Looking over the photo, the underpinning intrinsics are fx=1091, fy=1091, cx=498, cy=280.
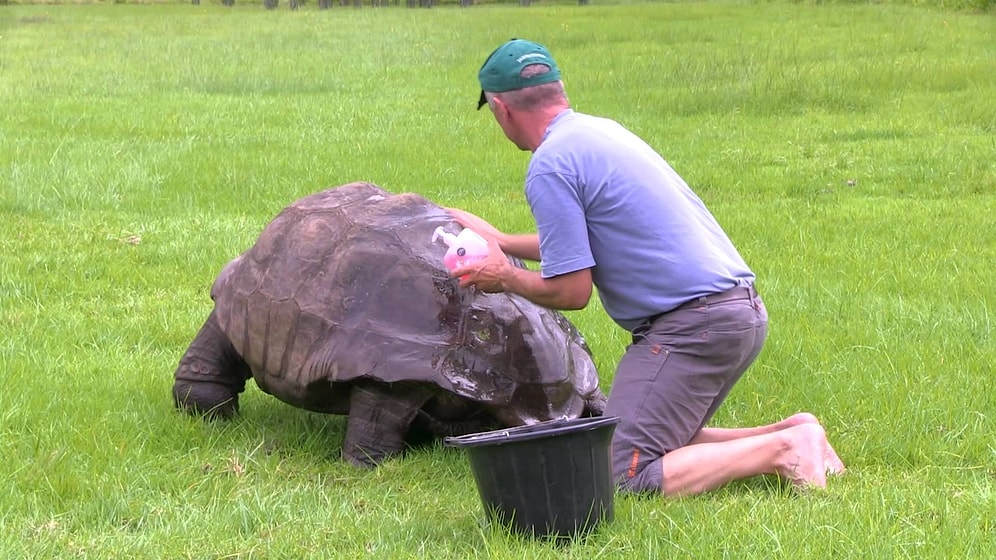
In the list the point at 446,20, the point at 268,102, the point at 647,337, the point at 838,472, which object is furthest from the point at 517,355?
the point at 446,20

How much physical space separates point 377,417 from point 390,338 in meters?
0.35

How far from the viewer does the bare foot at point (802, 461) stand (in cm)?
405

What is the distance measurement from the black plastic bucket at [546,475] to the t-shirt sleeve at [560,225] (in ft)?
2.02

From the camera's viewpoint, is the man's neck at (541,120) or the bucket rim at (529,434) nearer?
the bucket rim at (529,434)

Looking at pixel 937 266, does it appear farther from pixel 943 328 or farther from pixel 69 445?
pixel 69 445

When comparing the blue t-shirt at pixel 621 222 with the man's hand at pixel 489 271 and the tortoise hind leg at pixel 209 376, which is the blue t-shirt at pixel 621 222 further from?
the tortoise hind leg at pixel 209 376

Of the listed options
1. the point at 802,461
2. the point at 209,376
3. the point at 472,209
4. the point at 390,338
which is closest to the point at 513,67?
the point at 390,338

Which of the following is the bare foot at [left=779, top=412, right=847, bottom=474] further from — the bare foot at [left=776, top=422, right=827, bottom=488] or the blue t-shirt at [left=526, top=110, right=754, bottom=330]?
the blue t-shirt at [left=526, top=110, right=754, bottom=330]

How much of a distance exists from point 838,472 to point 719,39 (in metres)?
19.6

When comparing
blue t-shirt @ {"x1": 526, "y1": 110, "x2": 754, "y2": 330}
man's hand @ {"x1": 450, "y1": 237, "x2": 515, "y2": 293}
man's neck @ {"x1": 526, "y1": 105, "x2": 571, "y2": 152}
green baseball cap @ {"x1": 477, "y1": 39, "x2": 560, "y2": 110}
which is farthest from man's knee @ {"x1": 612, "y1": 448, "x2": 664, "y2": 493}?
green baseball cap @ {"x1": 477, "y1": 39, "x2": 560, "y2": 110}

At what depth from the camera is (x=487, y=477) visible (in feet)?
11.5

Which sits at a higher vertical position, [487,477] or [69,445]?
[487,477]

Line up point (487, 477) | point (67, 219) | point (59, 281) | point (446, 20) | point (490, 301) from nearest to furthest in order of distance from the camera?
point (487, 477) → point (490, 301) → point (59, 281) → point (67, 219) → point (446, 20)

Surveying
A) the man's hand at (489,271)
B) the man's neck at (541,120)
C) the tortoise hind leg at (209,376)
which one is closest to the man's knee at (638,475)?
the man's hand at (489,271)
